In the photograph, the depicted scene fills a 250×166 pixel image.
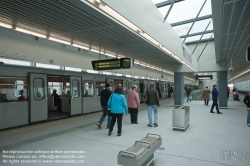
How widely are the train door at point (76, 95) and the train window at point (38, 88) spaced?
1.72 metres

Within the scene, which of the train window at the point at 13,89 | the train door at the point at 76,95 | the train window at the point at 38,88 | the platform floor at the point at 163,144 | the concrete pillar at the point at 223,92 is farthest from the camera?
the concrete pillar at the point at 223,92

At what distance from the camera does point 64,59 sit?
7.71 metres

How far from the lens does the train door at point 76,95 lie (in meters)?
9.37

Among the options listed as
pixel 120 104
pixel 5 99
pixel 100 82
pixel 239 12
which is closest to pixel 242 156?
pixel 120 104

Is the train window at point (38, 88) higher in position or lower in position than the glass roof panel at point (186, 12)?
lower

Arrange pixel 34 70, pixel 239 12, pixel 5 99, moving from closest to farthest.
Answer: pixel 239 12 → pixel 5 99 → pixel 34 70

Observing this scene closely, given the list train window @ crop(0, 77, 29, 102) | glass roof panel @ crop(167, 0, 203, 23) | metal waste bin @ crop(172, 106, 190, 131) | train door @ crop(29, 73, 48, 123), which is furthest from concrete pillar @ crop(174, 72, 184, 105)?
train window @ crop(0, 77, 29, 102)

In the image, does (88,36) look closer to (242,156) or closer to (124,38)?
(124,38)

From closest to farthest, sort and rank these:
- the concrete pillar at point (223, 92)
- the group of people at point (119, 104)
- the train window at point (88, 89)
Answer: the group of people at point (119, 104), the train window at point (88, 89), the concrete pillar at point (223, 92)

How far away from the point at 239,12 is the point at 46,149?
20.7ft

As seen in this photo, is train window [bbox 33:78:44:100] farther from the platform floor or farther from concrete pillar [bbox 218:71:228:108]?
concrete pillar [bbox 218:71:228:108]

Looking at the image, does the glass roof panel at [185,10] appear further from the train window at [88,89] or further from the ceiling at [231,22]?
the train window at [88,89]

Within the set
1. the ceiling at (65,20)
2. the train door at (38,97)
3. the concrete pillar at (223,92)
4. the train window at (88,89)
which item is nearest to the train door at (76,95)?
the train window at (88,89)

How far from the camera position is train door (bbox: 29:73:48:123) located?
24.2 ft
